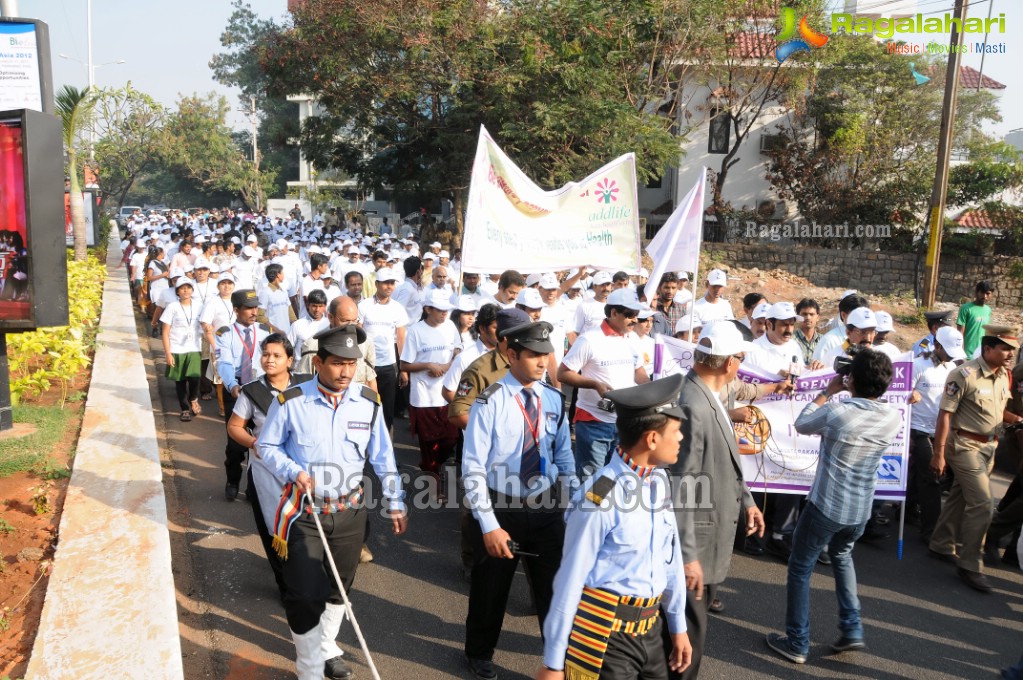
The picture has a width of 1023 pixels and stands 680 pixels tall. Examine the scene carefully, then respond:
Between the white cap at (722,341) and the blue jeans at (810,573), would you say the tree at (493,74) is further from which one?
the white cap at (722,341)

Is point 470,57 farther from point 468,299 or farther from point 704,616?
point 704,616

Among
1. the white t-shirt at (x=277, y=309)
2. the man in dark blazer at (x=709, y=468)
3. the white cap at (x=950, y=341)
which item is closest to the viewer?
the man in dark blazer at (x=709, y=468)

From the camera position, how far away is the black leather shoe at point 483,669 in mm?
4395

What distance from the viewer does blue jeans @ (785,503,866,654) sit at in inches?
181

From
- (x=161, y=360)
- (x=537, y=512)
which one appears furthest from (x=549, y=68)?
(x=537, y=512)

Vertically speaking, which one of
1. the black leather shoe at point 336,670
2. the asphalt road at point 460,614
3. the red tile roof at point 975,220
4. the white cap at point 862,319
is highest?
the red tile roof at point 975,220

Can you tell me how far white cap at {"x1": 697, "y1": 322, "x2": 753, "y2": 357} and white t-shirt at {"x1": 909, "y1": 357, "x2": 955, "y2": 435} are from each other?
3.33 meters

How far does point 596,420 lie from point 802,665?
6.67 ft

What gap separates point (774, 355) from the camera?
21.5ft

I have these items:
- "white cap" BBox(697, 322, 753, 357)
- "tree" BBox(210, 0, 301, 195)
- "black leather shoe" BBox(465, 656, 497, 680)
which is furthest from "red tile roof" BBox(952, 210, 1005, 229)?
"tree" BBox(210, 0, 301, 195)

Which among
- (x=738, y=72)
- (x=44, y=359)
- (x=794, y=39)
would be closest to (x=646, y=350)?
(x=44, y=359)

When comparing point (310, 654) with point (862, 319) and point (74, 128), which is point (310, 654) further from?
point (74, 128)

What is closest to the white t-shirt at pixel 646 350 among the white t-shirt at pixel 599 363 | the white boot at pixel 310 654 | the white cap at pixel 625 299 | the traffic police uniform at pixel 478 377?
the white t-shirt at pixel 599 363

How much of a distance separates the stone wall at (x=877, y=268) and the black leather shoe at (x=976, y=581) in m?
19.4
